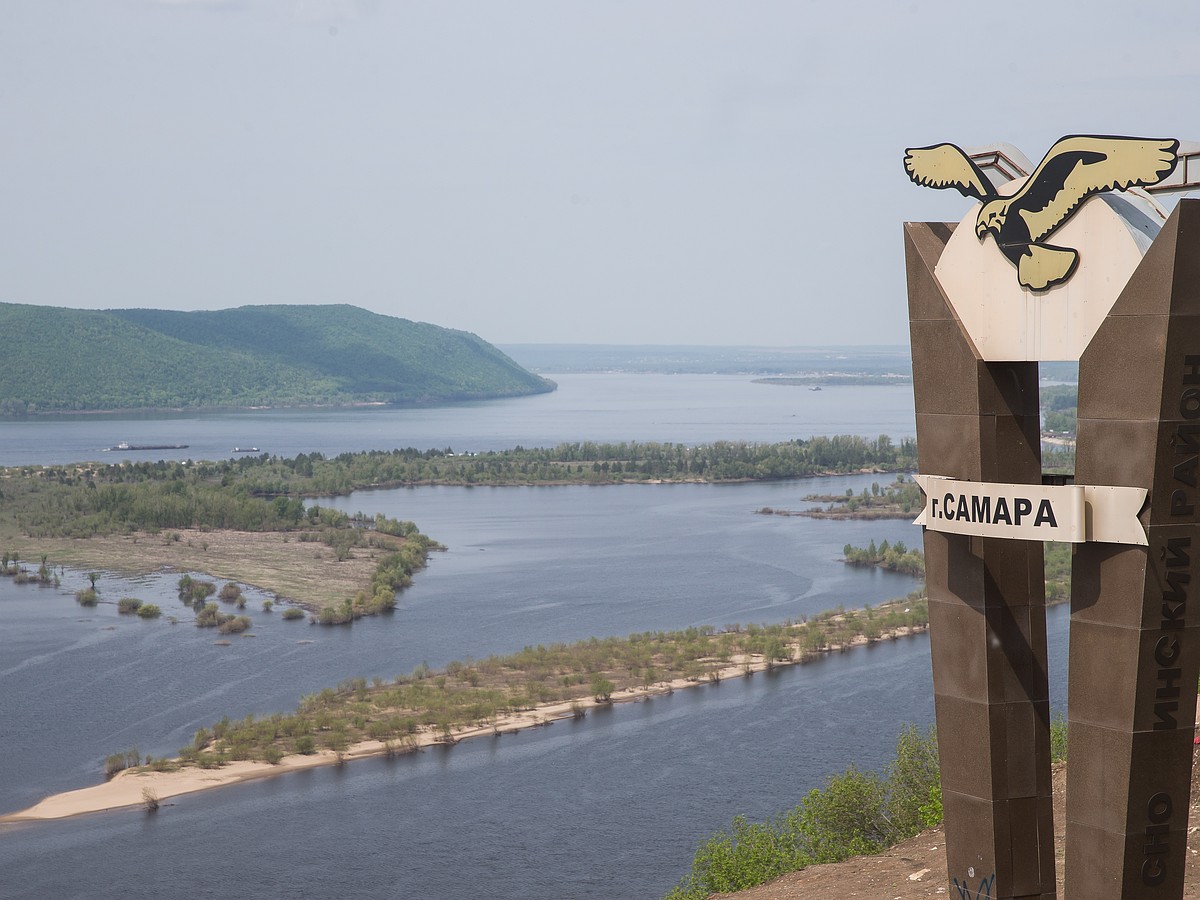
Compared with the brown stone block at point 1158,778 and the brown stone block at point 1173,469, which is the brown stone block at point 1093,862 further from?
the brown stone block at point 1173,469

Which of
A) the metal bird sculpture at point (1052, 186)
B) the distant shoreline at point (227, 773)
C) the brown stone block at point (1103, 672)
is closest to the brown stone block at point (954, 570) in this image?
the brown stone block at point (1103, 672)

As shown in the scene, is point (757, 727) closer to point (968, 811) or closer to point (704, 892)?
point (704, 892)

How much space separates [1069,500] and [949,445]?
5.78 feet

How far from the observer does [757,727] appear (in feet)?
163

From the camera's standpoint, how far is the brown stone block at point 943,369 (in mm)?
13609

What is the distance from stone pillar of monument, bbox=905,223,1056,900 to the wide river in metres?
21.4

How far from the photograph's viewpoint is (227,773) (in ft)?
148

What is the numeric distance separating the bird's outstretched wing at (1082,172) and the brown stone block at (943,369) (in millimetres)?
1344

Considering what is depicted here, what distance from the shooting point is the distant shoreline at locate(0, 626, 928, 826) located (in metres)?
42.3

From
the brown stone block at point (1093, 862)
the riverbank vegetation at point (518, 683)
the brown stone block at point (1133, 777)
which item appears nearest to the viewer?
the brown stone block at point (1133, 777)

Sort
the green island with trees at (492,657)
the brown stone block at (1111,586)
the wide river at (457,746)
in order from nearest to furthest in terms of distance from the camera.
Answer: the brown stone block at (1111,586) < the green island with trees at (492,657) < the wide river at (457,746)

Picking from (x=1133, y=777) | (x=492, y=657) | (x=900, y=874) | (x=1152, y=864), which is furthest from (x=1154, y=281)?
(x=492, y=657)

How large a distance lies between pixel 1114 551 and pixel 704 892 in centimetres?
1562

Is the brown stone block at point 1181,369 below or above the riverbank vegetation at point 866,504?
above
